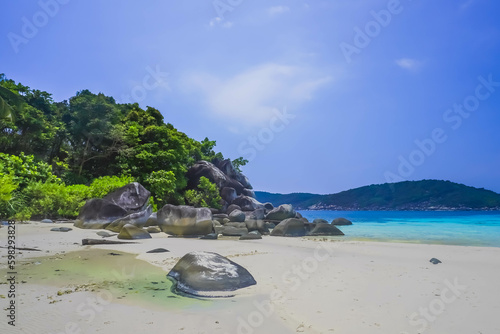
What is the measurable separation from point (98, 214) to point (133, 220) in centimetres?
161

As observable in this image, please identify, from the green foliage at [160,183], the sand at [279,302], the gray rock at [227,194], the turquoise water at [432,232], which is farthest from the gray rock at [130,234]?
the gray rock at [227,194]

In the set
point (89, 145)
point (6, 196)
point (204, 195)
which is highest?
point (89, 145)

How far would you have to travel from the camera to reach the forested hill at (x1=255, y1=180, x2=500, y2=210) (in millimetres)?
87000

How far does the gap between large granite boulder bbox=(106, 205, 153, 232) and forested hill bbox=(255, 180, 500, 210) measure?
93.2 metres

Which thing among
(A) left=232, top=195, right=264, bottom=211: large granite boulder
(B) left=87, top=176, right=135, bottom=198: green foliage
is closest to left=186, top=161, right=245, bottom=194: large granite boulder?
(A) left=232, top=195, right=264, bottom=211: large granite boulder

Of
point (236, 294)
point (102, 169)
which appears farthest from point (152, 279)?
point (102, 169)

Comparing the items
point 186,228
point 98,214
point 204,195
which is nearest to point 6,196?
point 98,214

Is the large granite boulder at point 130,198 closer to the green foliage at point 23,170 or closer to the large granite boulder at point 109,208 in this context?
the large granite boulder at point 109,208

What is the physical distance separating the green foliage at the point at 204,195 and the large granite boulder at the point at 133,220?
17.0 metres

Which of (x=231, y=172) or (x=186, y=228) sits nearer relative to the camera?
(x=186, y=228)

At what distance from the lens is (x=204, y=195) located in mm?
34906

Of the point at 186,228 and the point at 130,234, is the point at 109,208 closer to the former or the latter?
the point at 186,228

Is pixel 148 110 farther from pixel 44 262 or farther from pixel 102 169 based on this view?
pixel 44 262

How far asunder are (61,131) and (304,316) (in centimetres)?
2869
